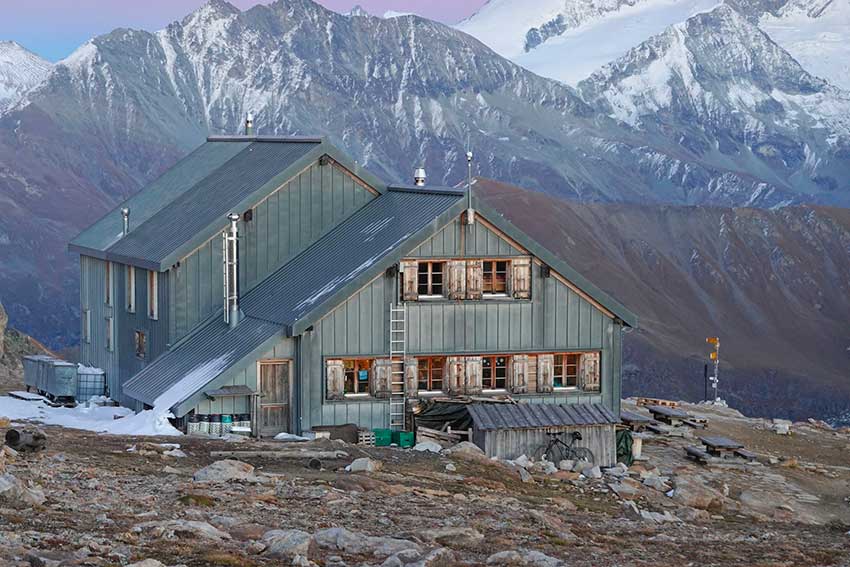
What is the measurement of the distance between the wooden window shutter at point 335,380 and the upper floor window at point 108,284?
1181 centimetres

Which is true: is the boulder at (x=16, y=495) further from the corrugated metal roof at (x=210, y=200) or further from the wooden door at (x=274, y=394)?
the corrugated metal roof at (x=210, y=200)

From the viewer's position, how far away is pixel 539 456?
36938mm

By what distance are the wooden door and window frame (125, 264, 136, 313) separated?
27.6ft

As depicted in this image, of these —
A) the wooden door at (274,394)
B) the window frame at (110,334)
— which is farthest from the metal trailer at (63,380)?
the wooden door at (274,394)

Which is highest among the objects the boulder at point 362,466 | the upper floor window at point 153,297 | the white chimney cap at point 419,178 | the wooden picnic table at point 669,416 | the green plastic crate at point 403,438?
the white chimney cap at point 419,178

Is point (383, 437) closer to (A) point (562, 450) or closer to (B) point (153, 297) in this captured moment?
(A) point (562, 450)

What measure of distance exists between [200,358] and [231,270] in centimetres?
312

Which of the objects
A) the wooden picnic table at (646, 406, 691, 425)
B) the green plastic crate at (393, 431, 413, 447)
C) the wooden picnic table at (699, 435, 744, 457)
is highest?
the green plastic crate at (393, 431, 413, 447)

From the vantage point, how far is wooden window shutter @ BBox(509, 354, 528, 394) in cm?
3991

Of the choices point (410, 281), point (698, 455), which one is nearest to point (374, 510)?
point (410, 281)

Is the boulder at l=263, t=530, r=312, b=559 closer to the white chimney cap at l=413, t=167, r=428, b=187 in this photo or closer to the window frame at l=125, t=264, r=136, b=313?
the white chimney cap at l=413, t=167, r=428, b=187

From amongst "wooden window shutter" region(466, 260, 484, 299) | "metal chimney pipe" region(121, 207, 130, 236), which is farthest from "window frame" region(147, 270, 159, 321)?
"wooden window shutter" region(466, 260, 484, 299)

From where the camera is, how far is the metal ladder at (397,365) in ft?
127

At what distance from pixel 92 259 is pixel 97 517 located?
29298mm
